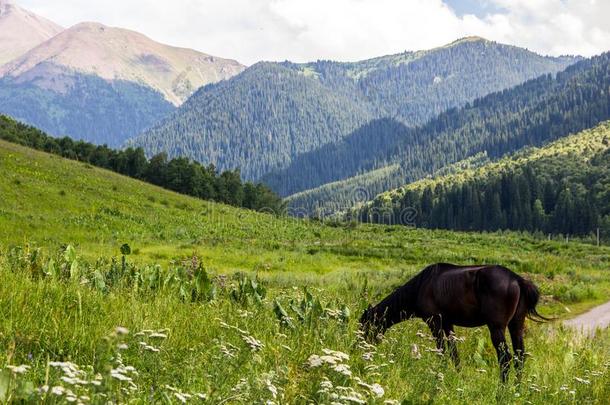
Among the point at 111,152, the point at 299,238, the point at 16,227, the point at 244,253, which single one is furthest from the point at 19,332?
the point at 111,152

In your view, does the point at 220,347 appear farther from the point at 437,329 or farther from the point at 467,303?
the point at 467,303

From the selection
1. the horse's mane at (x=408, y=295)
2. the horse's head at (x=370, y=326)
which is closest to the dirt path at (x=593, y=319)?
the horse's mane at (x=408, y=295)

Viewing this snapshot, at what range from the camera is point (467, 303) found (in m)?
10.8

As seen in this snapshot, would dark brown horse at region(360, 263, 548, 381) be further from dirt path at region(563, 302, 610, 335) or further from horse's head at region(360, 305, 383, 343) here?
dirt path at region(563, 302, 610, 335)

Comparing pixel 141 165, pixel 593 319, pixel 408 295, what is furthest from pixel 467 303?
pixel 141 165

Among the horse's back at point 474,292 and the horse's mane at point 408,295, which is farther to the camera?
the horse's mane at point 408,295

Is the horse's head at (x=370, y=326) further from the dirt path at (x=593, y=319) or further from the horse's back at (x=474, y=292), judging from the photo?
the dirt path at (x=593, y=319)

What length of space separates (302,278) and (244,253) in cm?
1092

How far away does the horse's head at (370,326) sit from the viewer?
9584 millimetres

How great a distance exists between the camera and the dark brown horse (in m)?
10.4

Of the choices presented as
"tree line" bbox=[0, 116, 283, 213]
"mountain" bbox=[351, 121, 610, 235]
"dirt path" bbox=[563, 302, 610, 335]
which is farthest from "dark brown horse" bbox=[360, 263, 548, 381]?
"mountain" bbox=[351, 121, 610, 235]

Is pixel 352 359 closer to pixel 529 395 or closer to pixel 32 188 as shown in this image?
pixel 529 395

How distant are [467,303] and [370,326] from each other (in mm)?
2199

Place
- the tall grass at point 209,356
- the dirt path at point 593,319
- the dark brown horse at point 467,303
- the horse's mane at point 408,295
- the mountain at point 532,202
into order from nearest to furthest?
1. the tall grass at point 209,356
2. the dark brown horse at point 467,303
3. the horse's mane at point 408,295
4. the dirt path at point 593,319
5. the mountain at point 532,202
